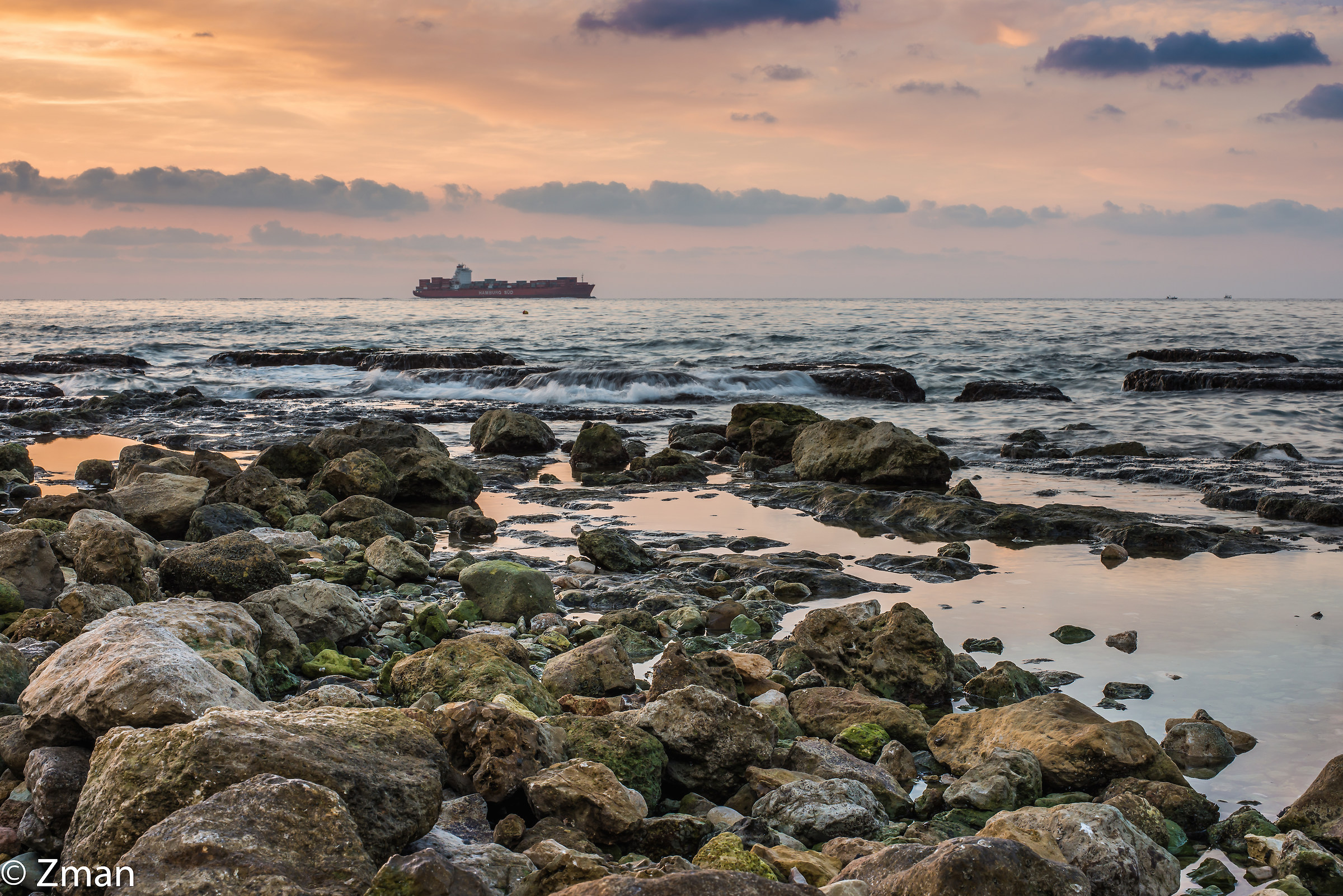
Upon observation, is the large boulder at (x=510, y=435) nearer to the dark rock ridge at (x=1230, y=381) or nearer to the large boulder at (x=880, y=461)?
the large boulder at (x=880, y=461)

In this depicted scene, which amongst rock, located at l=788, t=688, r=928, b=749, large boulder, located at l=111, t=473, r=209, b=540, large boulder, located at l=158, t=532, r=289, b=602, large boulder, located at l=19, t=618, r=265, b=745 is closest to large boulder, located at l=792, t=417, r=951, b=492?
large boulder, located at l=111, t=473, r=209, b=540

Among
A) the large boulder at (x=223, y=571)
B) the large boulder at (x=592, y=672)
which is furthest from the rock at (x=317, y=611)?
the large boulder at (x=592, y=672)

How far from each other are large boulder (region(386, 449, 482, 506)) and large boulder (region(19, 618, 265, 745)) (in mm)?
6748

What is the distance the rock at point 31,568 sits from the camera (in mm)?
4648

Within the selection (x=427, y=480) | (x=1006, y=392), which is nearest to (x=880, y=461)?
(x=427, y=480)

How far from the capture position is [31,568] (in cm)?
472

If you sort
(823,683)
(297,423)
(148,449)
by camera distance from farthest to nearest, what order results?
(297,423)
(148,449)
(823,683)

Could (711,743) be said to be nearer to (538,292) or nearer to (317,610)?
(317,610)

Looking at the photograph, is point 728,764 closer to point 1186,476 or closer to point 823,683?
point 823,683

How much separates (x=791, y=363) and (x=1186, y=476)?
18.3 m

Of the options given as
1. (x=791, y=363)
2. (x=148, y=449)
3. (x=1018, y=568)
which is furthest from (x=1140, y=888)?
(x=791, y=363)

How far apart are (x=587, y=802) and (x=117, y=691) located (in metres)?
1.47

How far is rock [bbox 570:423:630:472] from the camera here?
12.4 metres

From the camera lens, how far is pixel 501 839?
116 inches
